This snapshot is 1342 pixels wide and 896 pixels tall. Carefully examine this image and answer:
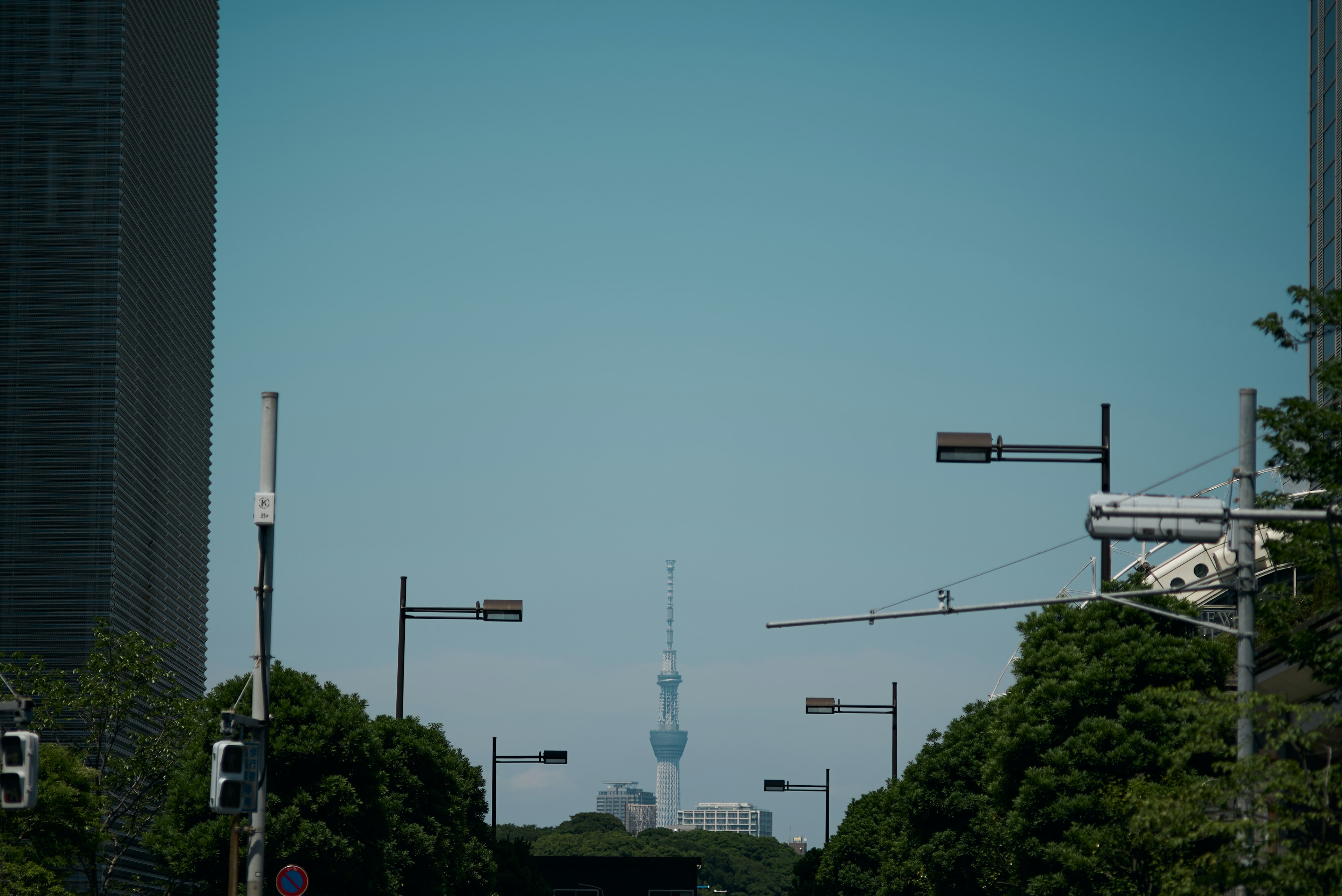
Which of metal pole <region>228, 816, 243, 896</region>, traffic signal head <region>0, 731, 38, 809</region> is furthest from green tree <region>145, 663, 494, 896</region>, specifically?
traffic signal head <region>0, 731, 38, 809</region>

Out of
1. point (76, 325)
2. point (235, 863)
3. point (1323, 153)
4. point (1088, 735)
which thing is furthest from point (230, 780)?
point (1323, 153)

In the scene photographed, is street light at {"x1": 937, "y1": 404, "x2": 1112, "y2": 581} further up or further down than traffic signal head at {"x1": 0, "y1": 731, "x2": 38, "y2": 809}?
further up

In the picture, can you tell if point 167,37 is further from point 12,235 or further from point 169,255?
point 12,235

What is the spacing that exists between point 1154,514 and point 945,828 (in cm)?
3050

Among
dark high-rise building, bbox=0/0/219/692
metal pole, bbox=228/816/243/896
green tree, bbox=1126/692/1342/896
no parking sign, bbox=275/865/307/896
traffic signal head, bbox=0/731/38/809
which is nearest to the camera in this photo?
traffic signal head, bbox=0/731/38/809

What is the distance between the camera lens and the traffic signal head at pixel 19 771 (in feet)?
57.4

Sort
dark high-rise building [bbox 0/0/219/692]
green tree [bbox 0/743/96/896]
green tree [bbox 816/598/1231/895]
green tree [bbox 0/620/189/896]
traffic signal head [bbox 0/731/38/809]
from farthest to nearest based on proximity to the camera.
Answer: dark high-rise building [bbox 0/0/219/692], green tree [bbox 0/620/189/896], green tree [bbox 816/598/1231/895], green tree [bbox 0/743/96/896], traffic signal head [bbox 0/731/38/809]

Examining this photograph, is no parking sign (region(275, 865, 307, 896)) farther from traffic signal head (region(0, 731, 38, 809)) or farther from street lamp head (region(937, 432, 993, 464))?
street lamp head (region(937, 432, 993, 464))

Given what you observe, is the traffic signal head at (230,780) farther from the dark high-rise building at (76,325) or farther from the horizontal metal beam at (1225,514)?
the dark high-rise building at (76,325)

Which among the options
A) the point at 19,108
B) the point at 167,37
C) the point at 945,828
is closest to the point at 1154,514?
the point at 945,828

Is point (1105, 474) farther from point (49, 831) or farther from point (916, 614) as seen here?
point (49, 831)

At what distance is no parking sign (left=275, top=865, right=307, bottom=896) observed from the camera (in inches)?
843

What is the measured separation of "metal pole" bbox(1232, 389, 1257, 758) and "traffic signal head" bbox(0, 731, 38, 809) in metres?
15.8

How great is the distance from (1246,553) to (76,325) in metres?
61.1
